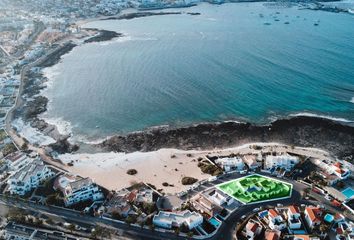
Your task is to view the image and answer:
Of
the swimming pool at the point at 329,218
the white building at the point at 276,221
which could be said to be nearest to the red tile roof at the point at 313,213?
the swimming pool at the point at 329,218

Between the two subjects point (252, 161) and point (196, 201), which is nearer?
point (196, 201)

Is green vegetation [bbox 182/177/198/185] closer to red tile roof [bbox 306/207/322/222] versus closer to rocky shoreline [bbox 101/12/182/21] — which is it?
red tile roof [bbox 306/207/322/222]

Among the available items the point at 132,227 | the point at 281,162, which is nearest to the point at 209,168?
the point at 281,162

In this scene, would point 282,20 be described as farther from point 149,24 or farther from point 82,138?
point 82,138

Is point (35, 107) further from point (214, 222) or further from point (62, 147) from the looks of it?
point (214, 222)

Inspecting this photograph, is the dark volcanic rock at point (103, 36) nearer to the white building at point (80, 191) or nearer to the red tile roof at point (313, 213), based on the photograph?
the white building at point (80, 191)

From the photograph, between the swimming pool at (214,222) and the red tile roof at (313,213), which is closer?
the red tile roof at (313,213)
